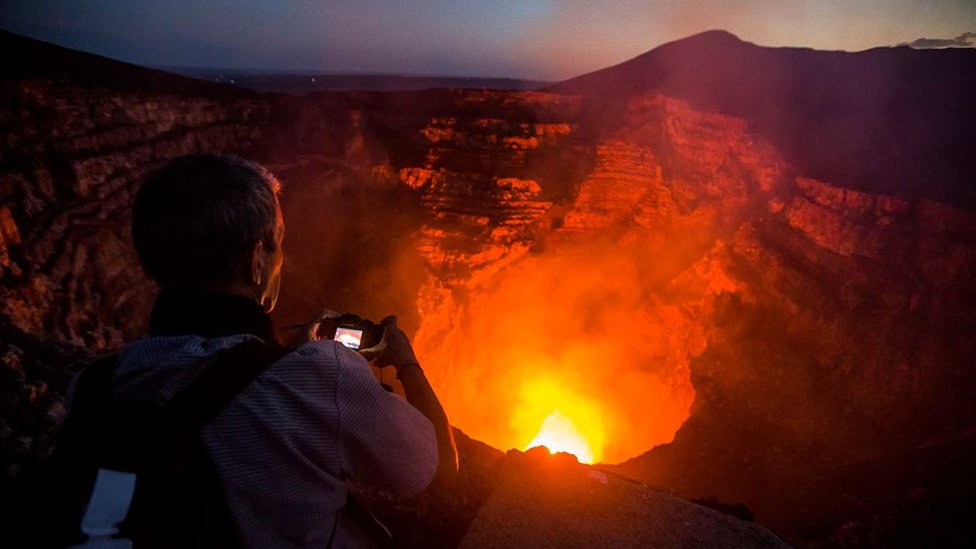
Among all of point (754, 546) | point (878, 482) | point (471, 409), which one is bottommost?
point (471, 409)

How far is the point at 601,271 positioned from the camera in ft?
47.1

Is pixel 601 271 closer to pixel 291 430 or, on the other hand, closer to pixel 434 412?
pixel 434 412

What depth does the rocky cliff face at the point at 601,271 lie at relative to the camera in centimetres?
714

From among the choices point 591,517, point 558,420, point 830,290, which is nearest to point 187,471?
point 591,517

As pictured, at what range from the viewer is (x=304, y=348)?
1239mm

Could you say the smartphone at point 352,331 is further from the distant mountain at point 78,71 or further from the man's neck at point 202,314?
the distant mountain at point 78,71

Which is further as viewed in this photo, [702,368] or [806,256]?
[702,368]

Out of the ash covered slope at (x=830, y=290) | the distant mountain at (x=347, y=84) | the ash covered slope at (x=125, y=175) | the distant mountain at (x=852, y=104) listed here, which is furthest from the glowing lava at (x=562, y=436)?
the distant mountain at (x=347, y=84)

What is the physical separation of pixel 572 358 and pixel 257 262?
14.5 m

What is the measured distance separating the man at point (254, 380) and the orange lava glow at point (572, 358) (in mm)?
11024

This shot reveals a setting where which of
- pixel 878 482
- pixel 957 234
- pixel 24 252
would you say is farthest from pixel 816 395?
pixel 24 252

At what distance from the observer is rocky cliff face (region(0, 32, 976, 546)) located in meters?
7.14

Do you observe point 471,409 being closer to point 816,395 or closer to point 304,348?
point 816,395

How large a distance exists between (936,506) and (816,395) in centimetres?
337
